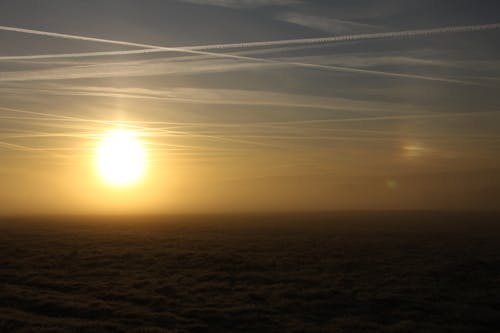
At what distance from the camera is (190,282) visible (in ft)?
127

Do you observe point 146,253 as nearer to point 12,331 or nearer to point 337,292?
point 337,292

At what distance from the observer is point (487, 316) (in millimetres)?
26922

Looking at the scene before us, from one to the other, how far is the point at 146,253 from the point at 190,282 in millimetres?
21215

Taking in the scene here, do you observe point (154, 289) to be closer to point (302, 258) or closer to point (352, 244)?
point (302, 258)

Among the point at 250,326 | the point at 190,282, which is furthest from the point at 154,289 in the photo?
the point at 250,326

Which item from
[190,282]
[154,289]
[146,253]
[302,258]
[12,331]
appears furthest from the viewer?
[146,253]

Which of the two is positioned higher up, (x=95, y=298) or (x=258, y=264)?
(x=258, y=264)

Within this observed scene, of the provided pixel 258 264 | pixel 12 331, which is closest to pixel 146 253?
pixel 258 264

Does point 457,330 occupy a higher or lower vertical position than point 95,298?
lower

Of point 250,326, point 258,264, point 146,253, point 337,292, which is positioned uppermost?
point 146,253

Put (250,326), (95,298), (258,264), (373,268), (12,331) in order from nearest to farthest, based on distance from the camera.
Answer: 1. (12,331)
2. (250,326)
3. (95,298)
4. (373,268)
5. (258,264)

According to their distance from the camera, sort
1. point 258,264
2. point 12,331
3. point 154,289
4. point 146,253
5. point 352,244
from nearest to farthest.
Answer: point 12,331
point 154,289
point 258,264
point 146,253
point 352,244

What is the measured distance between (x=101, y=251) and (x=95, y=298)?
1168 inches

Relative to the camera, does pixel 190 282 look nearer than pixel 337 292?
No
